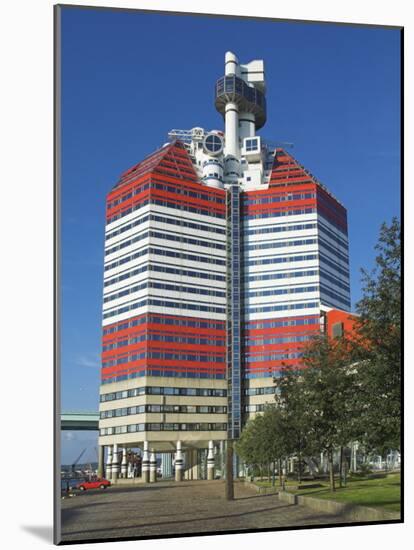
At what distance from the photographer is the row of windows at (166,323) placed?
27578mm

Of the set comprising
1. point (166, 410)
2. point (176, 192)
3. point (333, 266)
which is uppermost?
point (176, 192)

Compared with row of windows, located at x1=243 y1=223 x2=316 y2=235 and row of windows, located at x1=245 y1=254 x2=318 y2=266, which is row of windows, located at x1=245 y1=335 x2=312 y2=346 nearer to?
row of windows, located at x1=245 y1=254 x2=318 y2=266

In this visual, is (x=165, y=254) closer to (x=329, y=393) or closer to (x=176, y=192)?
(x=176, y=192)

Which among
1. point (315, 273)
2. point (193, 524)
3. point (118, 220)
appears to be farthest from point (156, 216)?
point (193, 524)

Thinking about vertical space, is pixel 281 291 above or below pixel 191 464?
above

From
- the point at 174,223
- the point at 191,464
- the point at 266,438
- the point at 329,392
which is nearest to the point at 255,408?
the point at 266,438

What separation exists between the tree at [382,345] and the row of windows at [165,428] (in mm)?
10366

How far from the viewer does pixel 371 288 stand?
1928 cm

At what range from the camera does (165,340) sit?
1216 inches

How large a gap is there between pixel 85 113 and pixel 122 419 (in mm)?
16200

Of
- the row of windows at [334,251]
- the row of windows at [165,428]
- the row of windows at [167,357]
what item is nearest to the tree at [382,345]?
the row of windows at [334,251]

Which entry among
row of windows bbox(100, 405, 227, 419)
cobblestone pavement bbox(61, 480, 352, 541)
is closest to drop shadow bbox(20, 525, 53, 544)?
cobblestone pavement bbox(61, 480, 352, 541)

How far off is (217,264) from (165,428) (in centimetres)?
668

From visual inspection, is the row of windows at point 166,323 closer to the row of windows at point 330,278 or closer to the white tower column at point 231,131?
the row of windows at point 330,278
